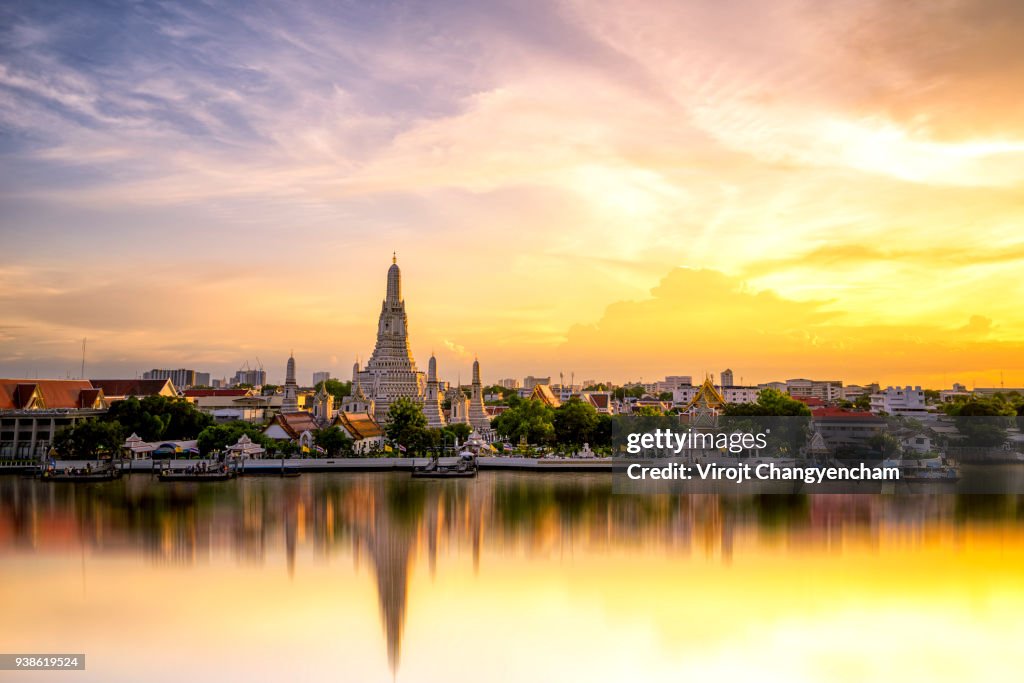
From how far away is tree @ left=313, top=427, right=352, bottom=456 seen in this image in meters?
34.5

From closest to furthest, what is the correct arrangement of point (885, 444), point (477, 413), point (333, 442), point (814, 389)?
point (885, 444), point (333, 442), point (477, 413), point (814, 389)

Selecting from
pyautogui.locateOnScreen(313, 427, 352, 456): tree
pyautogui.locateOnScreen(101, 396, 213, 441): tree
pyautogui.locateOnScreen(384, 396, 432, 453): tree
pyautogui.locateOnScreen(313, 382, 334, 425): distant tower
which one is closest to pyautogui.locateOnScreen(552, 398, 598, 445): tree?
pyautogui.locateOnScreen(384, 396, 432, 453): tree

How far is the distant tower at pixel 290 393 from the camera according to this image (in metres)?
43.9

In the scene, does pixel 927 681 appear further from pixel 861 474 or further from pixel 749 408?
pixel 749 408

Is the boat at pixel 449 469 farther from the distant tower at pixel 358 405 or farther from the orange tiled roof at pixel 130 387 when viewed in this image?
the orange tiled roof at pixel 130 387

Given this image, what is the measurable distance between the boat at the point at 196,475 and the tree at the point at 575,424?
14.3m

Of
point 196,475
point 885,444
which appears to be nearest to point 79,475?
point 196,475

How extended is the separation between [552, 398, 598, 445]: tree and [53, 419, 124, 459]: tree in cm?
1792

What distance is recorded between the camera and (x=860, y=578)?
15.6 meters

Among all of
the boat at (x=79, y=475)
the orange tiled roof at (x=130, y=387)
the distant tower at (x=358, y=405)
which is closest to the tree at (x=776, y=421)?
the distant tower at (x=358, y=405)

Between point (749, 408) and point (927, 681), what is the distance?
2783 centimetres

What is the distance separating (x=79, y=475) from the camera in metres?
29.7

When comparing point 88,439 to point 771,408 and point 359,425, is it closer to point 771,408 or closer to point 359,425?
point 359,425

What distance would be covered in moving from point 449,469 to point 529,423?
730 centimetres
